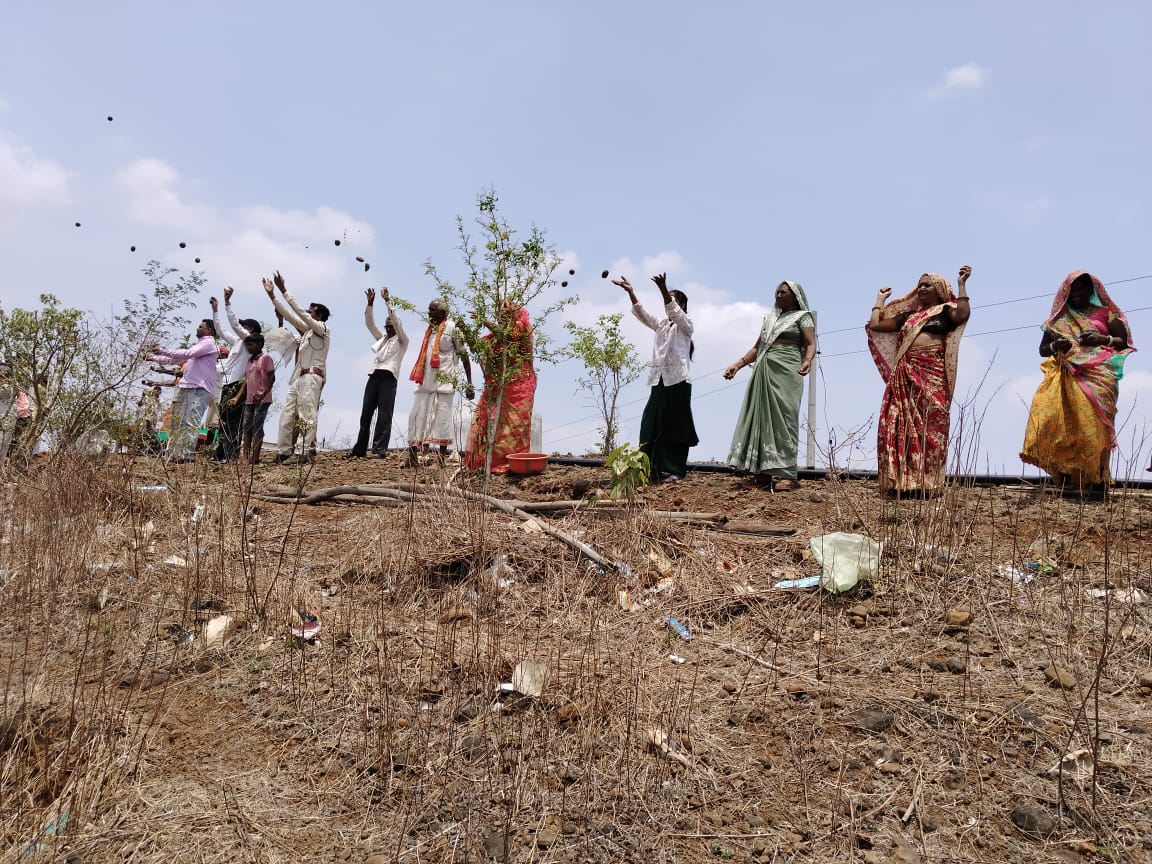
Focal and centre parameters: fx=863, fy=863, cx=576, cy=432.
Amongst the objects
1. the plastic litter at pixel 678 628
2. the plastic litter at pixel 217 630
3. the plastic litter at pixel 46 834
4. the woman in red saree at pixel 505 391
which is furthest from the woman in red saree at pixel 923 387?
the plastic litter at pixel 46 834

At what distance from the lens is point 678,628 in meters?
3.64

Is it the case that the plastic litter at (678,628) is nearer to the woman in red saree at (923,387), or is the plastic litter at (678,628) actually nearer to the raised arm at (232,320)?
the woman in red saree at (923,387)

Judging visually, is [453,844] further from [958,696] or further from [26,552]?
[26,552]

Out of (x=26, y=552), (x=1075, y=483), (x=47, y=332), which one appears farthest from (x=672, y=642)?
(x=47, y=332)

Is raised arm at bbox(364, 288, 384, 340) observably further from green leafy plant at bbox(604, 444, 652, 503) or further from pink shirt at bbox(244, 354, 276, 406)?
green leafy plant at bbox(604, 444, 652, 503)

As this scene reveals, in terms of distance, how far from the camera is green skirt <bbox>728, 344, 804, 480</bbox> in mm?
6715

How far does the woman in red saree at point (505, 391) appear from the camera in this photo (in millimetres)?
6793

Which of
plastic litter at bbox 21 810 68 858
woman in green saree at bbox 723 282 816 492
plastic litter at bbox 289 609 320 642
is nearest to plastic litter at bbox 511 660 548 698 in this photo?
plastic litter at bbox 289 609 320 642

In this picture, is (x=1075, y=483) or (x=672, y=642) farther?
(x=1075, y=483)

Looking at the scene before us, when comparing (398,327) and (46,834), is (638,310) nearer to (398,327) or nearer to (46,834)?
(398,327)

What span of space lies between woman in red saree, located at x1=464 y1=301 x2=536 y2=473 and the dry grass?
2.33 m

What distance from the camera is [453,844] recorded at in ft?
7.24

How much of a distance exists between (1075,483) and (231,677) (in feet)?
18.5

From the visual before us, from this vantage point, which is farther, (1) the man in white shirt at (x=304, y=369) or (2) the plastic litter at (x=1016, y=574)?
(1) the man in white shirt at (x=304, y=369)
